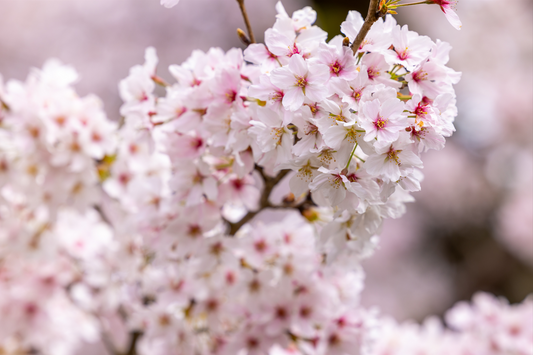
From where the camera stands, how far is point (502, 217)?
2639mm

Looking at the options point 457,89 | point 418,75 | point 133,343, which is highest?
point 418,75

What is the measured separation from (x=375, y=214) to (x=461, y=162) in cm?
302

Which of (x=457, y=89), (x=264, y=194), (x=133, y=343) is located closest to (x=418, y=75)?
(x=264, y=194)

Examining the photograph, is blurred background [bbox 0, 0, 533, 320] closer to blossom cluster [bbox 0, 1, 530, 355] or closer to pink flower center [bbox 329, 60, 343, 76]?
blossom cluster [bbox 0, 1, 530, 355]

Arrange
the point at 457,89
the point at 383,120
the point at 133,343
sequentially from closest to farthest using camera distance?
the point at 383,120 < the point at 133,343 < the point at 457,89

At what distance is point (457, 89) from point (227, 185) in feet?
8.59

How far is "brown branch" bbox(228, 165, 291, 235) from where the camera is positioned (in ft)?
2.13

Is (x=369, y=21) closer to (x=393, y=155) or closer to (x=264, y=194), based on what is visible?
(x=393, y=155)

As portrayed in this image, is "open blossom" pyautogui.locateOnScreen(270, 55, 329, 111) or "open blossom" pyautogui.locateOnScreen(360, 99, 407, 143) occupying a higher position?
"open blossom" pyautogui.locateOnScreen(270, 55, 329, 111)

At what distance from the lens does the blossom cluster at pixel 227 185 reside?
472 millimetres

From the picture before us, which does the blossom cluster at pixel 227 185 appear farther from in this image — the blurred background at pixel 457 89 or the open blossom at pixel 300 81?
the blurred background at pixel 457 89

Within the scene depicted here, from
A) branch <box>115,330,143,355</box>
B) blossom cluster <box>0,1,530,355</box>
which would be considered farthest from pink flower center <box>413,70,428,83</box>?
branch <box>115,330,143,355</box>

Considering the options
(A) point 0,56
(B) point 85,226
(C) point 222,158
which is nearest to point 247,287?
(C) point 222,158

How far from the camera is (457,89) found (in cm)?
284
